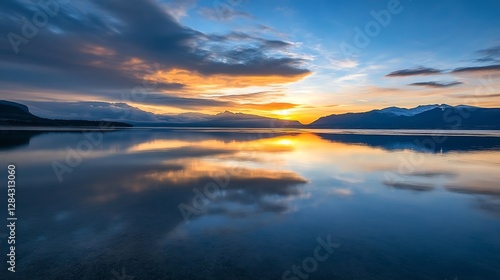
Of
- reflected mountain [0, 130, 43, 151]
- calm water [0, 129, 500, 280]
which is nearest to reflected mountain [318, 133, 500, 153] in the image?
calm water [0, 129, 500, 280]

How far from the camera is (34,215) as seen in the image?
873 cm

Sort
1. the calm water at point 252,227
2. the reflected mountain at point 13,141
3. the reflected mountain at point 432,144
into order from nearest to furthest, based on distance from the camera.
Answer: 1. the calm water at point 252,227
2. the reflected mountain at point 13,141
3. the reflected mountain at point 432,144

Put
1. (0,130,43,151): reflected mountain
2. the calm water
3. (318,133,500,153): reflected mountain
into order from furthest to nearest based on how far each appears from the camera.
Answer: (318,133,500,153): reflected mountain → (0,130,43,151): reflected mountain → the calm water

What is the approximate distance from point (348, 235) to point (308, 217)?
1683 mm

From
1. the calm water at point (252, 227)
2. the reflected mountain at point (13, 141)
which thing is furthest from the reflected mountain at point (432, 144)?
the reflected mountain at point (13, 141)

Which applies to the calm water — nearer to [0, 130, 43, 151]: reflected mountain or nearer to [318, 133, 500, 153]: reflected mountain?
[0, 130, 43, 151]: reflected mountain

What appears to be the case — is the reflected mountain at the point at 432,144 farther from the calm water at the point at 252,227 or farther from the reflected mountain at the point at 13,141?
A: the reflected mountain at the point at 13,141

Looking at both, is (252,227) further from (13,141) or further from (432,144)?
(432,144)

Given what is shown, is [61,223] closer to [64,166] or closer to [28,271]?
[28,271]

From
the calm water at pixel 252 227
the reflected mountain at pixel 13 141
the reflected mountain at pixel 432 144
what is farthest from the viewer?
the reflected mountain at pixel 432 144

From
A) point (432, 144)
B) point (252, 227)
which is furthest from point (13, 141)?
point (432, 144)

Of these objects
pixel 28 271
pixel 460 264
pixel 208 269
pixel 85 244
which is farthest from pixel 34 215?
pixel 460 264

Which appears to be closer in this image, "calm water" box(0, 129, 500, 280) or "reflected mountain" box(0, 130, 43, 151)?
"calm water" box(0, 129, 500, 280)

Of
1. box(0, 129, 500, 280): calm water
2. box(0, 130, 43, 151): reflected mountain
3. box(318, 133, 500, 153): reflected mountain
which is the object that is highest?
box(318, 133, 500, 153): reflected mountain
